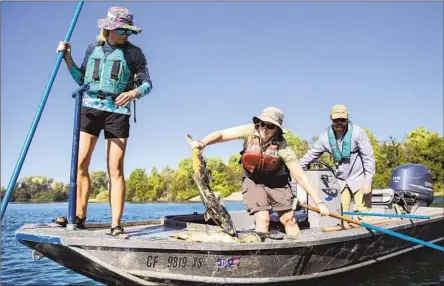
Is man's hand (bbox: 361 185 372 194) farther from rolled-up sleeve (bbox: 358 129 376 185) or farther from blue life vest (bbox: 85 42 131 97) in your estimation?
blue life vest (bbox: 85 42 131 97)

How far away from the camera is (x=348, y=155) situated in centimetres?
701

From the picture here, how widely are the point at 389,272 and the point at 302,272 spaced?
2470 mm

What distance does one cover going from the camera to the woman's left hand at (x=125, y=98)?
14.9 feet

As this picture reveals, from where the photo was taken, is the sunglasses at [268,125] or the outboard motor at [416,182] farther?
the outboard motor at [416,182]

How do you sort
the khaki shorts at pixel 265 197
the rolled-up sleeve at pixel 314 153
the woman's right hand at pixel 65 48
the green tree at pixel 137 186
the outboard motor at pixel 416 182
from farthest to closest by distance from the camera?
the green tree at pixel 137 186 < the outboard motor at pixel 416 182 < the rolled-up sleeve at pixel 314 153 < the khaki shorts at pixel 265 197 < the woman's right hand at pixel 65 48

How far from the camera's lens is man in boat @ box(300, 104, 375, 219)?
6.90 metres

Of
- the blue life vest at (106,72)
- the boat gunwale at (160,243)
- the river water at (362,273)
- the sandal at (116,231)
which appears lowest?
the river water at (362,273)

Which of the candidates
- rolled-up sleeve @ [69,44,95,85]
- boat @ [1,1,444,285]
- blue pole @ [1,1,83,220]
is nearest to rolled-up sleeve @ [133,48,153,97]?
rolled-up sleeve @ [69,44,95,85]

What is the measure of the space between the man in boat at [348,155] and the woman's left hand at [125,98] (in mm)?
3431

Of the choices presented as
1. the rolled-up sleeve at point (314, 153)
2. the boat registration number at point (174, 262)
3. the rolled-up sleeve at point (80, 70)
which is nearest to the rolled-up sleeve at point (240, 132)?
the boat registration number at point (174, 262)

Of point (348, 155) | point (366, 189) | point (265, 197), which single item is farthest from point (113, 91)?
point (366, 189)

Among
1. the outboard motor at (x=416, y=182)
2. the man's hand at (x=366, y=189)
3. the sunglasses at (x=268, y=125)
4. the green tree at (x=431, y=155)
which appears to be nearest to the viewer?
the sunglasses at (x=268, y=125)

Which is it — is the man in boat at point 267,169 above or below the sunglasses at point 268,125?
below

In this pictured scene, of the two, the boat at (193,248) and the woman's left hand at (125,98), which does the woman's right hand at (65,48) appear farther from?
the woman's left hand at (125,98)
